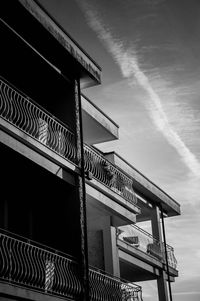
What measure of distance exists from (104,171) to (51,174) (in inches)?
202

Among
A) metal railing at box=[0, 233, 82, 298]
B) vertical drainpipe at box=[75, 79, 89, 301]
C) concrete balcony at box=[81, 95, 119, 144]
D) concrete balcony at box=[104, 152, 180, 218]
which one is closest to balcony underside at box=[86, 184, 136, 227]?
vertical drainpipe at box=[75, 79, 89, 301]

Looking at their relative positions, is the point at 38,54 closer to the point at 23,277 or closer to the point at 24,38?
the point at 24,38

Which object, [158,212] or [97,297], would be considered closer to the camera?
[97,297]

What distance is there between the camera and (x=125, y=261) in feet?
85.3

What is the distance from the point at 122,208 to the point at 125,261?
3.70 meters

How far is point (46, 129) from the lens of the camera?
19656 mm

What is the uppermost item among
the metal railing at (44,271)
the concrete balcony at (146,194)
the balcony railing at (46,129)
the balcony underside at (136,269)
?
the concrete balcony at (146,194)

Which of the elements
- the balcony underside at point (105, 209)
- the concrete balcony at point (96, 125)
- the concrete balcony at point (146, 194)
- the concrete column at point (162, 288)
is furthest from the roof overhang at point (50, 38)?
the concrete column at point (162, 288)

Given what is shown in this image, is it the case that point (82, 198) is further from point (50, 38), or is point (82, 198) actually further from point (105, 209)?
point (50, 38)

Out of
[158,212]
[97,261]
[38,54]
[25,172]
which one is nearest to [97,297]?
[97,261]

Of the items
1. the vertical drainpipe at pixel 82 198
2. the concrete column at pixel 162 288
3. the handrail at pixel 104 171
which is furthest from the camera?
the concrete column at pixel 162 288

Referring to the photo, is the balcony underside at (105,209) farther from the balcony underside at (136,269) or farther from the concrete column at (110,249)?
the balcony underside at (136,269)

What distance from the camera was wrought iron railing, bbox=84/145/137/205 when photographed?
22328 mm

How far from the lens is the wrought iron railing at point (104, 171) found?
2233 cm
